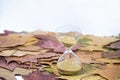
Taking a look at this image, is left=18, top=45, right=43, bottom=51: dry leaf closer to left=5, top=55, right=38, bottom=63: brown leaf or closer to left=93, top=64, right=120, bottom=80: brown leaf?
left=5, top=55, right=38, bottom=63: brown leaf

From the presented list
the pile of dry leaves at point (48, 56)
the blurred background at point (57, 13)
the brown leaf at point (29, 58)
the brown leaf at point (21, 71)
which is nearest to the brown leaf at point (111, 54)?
the pile of dry leaves at point (48, 56)

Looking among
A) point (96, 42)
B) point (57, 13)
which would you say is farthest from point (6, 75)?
point (57, 13)

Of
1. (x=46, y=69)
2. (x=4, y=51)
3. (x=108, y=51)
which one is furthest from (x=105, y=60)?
(x=4, y=51)

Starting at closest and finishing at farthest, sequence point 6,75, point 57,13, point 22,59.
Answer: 1. point 6,75
2. point 22,59
3. point 57,13

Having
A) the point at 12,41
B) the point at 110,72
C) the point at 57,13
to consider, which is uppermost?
the point at 57,13

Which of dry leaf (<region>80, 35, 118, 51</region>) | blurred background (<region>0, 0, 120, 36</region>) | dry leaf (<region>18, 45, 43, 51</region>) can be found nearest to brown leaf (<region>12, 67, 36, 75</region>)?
dry leaf (<region>18, 45, 43, 51</region>)

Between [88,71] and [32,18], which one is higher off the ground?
[32,18]

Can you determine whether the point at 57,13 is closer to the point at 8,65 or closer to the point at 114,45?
the point at 114,45

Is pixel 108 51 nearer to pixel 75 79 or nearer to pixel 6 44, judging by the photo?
pixel 75 79

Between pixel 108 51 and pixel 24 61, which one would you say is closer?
pixel 24 61
